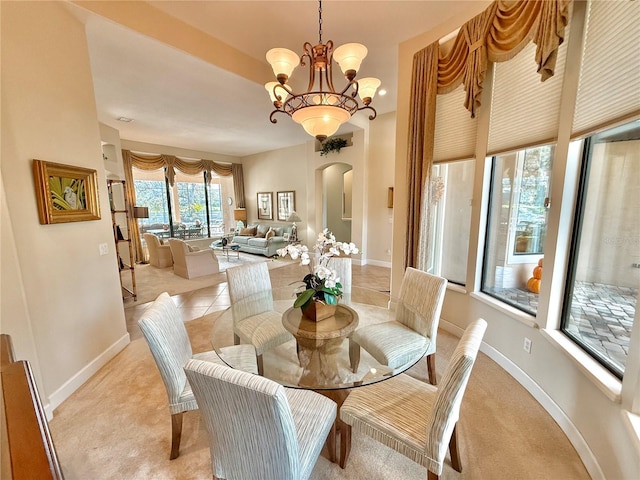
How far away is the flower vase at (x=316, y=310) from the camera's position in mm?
1858

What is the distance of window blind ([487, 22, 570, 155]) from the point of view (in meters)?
1.87

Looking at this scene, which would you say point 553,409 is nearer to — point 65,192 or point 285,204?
point 65,192

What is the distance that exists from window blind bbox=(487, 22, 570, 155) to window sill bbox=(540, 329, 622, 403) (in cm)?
143

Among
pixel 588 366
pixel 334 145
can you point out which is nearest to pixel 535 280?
pixel 588 366

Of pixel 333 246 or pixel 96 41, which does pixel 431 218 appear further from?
pixel 96 41

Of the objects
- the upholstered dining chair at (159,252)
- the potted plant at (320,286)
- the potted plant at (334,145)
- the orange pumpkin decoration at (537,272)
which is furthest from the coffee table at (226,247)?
the orange pumpkin decoration at (537,272)

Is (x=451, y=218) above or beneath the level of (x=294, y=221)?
above

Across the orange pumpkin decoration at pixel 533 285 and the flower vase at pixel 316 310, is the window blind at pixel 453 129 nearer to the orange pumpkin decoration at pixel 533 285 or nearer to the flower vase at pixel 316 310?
the orange pumpkin decoration at pixel 533 285

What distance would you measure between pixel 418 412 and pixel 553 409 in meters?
1.27

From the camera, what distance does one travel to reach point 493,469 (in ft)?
4.79

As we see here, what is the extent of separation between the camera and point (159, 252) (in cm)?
611

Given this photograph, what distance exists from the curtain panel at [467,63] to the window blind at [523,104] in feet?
0.58

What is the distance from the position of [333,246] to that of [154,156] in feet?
24.3

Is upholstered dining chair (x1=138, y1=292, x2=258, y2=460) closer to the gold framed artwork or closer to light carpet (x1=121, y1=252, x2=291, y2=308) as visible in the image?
the gold framed artwork
